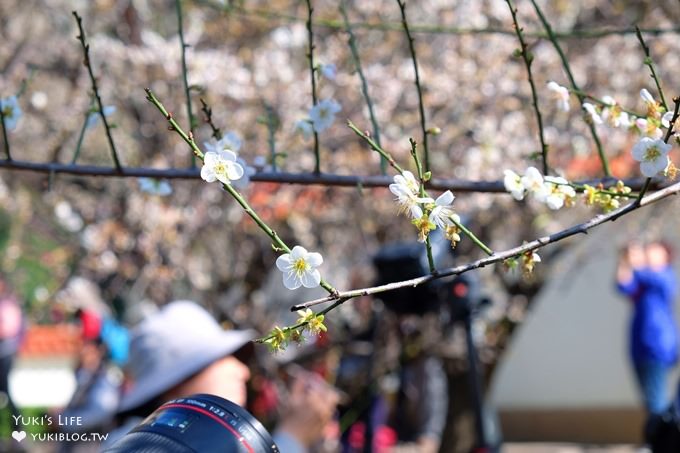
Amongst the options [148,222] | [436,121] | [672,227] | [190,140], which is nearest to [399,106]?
[436,121]

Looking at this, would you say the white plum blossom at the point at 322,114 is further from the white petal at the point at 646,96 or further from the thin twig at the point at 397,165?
the white petal at the point at 646,96

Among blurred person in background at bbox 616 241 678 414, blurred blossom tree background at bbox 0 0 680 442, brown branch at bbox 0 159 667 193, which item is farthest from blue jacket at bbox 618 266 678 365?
brown branch at bbox 0 159 667 193

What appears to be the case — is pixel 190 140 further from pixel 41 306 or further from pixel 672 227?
pixel 672 227

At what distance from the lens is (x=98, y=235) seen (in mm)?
5340

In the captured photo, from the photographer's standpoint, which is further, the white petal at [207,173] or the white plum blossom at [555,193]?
the white plum blossom at [555,193]

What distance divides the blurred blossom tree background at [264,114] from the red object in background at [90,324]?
19cm

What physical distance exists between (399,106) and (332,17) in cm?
64

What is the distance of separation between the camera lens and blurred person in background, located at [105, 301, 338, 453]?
0.83 meters

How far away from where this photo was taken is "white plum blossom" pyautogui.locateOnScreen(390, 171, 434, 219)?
1333mm

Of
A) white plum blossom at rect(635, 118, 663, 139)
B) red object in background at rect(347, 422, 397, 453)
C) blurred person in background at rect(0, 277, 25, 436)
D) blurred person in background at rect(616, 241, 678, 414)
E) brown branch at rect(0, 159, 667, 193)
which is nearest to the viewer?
white plum blossom at rect(635, 118, 663, 139)

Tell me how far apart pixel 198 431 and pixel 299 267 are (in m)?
0.27

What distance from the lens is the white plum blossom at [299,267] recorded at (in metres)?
1.33

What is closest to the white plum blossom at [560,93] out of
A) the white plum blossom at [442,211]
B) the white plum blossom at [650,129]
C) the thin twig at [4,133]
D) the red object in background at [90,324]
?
the white plum blossom at [650,129]

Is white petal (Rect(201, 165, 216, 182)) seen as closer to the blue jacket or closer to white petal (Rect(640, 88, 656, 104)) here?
white petal (Rect(640, 88, 656, 104))
